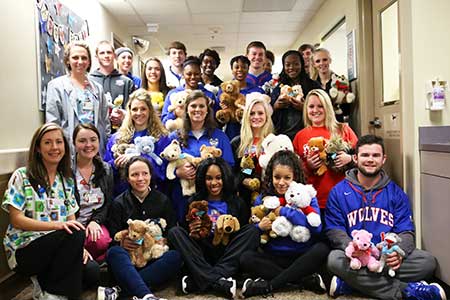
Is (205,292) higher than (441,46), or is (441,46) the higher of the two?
(441,46)

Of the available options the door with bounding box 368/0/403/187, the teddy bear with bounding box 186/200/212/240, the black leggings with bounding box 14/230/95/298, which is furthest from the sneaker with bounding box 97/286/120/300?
the door with bounding box 368/0/403/187

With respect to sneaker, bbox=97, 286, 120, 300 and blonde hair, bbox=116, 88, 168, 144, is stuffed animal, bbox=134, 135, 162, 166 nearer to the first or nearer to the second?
blonde hair, bbox=116, 88, 168, 144

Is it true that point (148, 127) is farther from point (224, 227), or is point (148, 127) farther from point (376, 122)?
point (376, 122)

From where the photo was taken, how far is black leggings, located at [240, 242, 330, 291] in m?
2.44

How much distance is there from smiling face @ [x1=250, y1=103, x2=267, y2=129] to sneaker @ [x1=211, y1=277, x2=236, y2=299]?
1.12 metres

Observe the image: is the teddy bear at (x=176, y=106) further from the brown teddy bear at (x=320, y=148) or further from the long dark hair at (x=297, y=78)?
the brown teddy bear at (x=320, y=148)

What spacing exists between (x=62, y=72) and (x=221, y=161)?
191 cm

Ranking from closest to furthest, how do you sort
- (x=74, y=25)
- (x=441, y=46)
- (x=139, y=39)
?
1. (x=441, y=46)
2. (x=74, y=25)
3. (x=139, y=39)

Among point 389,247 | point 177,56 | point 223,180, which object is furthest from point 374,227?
point 177,56

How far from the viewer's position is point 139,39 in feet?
23.6

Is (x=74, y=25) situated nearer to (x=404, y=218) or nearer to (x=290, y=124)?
(x=290, y=124)

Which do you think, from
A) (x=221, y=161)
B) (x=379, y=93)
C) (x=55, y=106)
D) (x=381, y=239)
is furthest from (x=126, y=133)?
(x=379, y=93)

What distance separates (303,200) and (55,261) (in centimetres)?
143

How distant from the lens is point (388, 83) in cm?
339
